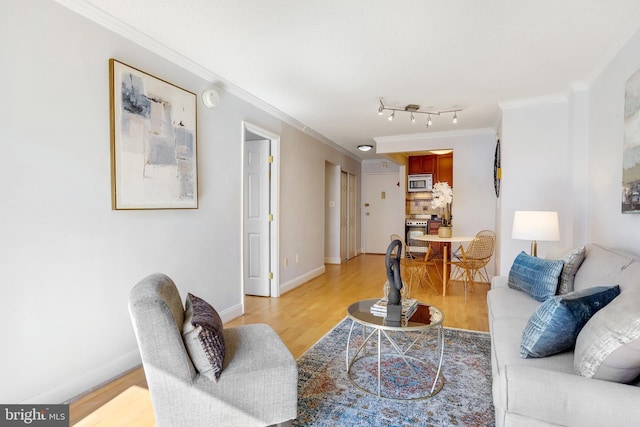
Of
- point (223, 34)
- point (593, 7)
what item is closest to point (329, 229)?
point (223, 34)

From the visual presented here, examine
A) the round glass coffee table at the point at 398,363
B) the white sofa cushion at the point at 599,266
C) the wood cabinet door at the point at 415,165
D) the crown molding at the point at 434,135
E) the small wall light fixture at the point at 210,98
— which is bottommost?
the round glass coffee table at the point at 398,363

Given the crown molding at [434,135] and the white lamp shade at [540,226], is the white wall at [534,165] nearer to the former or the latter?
the white lamp shade at [540,226]

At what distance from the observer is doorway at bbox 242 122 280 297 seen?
4355 millimetres

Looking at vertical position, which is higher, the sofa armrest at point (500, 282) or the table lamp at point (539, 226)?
the table lamp at point (539, 226)

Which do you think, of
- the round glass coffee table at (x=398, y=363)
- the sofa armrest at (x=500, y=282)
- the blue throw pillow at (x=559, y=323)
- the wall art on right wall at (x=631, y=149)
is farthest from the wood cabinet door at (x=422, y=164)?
the blue throw pillow at (x=559, y=323)

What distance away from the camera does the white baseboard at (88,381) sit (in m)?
1.90

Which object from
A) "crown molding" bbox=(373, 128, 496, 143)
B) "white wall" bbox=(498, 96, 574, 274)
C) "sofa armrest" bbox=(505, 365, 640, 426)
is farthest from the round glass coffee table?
"crown molding" bbox=(373, 128, 496, 143)

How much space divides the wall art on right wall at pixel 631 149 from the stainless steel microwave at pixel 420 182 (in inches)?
175

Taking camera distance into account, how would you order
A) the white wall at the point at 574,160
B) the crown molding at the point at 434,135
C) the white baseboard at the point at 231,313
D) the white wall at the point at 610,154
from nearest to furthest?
the white wall at the point at 610,154, the white wall at the point at 574,160, the white baseboard at the point at 231,313, the crown molding at the point at 434,135

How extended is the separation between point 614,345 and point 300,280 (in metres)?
4.15

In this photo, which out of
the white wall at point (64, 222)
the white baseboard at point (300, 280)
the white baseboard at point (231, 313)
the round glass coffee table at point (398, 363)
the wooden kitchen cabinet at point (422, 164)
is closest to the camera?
the white wall at point (64, 222)

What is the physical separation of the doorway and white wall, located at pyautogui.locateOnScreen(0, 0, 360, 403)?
1.55m

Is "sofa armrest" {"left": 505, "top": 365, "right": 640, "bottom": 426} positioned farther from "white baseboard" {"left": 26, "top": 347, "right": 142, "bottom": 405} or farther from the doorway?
the doorway

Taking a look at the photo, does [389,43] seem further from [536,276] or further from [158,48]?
[536,276]
